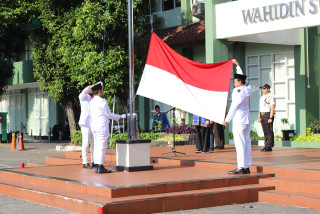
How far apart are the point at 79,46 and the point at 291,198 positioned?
14.9 m

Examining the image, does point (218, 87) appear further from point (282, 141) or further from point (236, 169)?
point (282, 141)

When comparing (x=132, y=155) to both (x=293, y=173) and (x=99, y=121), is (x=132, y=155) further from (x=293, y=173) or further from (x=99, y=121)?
(x=293, y=173)

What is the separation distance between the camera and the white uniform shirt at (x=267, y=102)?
15989 mm

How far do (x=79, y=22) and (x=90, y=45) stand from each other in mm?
1061

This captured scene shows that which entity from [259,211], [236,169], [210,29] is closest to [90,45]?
[210,29]

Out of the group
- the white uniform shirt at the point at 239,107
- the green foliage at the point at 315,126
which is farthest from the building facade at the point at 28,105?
the white uniform shirt at the point at 239,107

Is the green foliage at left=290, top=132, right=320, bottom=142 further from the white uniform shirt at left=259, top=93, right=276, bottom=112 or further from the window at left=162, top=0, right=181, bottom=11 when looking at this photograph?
the window at left=162, top=0, right=181, bottom=11

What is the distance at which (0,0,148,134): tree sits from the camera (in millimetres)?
22312

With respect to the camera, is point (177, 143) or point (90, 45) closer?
point (177, 143)

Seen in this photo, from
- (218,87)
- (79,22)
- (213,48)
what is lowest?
(218,87)

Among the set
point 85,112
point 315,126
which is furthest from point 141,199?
point 315,126

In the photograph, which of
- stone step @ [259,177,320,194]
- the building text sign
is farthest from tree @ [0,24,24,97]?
stone step @ [259,177,320,194]

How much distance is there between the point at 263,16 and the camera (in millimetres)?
17531

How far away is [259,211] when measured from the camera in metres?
Result: 9.66
